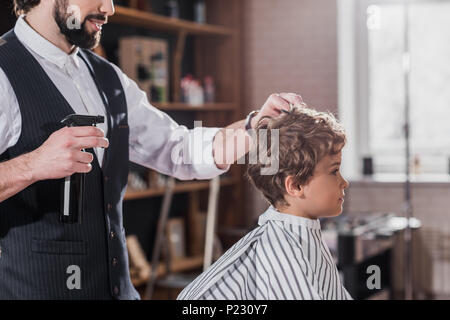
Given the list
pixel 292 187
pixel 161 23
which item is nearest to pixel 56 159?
pixel 292 187

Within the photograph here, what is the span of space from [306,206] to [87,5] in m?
0.65

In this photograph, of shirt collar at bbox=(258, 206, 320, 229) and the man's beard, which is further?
the man's beard

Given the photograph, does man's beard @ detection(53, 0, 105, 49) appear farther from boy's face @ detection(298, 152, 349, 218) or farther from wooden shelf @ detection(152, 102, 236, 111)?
wooden shelf @ detection(152, 102, 236, 111)

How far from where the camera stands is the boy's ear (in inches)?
53.1

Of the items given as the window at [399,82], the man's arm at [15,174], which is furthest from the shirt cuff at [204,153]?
the window at [399,82]

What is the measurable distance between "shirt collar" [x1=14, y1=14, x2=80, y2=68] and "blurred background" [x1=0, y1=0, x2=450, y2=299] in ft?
9.01

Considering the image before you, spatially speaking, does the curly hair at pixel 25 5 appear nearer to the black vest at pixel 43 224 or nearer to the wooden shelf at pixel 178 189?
the black vest at pixel 43 224

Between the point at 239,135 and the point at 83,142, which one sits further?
the point at 239,135

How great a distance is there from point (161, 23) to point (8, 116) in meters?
3.12

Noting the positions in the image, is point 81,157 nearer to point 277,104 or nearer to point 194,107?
point 277,104

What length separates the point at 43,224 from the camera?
1.50 m

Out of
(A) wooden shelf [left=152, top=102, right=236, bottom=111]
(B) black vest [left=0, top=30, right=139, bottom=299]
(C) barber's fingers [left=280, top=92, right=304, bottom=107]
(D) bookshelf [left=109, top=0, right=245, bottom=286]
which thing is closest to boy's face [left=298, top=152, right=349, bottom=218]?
(C) barber's fingers [left=280, top=92, right=304, bottom=107]

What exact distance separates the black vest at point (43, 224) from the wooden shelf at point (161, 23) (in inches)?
102

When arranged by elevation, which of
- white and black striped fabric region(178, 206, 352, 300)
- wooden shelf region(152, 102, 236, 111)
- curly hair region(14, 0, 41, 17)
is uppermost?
curly hair region(14, 0, 41, 17)
